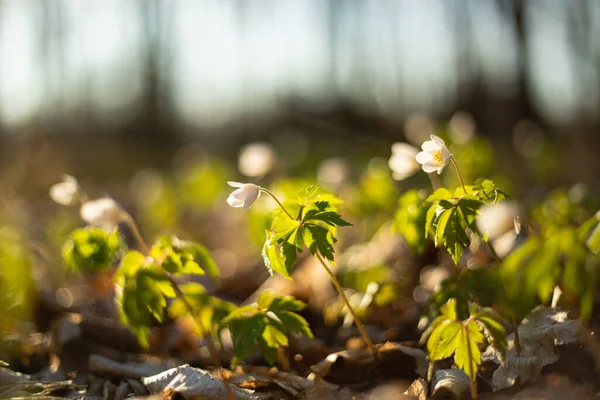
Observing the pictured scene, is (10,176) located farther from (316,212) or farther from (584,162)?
(584,162)

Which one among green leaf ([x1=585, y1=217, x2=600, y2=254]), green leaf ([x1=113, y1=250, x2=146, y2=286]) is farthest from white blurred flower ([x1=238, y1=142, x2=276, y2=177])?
green leaf ([x1=585, y1=217, x2=600, y2=254])

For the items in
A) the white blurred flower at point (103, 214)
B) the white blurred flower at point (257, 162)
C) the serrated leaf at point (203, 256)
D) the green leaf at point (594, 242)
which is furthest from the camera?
the white blurred flower at point (257, 162)

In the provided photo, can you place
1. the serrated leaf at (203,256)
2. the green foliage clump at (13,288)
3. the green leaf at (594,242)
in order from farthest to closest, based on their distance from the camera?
the green foliage clump at (13,288)
the serrated leaf at (203,256)
the green leaf at (594,242)

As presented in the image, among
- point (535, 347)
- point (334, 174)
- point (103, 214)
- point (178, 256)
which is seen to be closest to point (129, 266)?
point (178, 256)

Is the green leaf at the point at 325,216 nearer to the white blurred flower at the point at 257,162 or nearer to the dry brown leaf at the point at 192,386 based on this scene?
the dry brown leaf at the point at 192,386

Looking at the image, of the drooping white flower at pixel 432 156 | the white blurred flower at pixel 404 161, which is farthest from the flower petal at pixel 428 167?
the white blurred flower at pixel 404 161

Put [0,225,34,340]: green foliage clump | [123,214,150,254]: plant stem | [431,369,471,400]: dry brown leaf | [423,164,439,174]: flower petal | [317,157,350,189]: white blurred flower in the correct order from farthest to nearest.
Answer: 1. [317,157,350,189]: white blurred flower
2. [0,225,34,340]: green foliage clump
3. [123,214,150,254]: plant stem
4. [423,164,439,174]: flower petal
5. [431,369,471,400]: dry brown leaf

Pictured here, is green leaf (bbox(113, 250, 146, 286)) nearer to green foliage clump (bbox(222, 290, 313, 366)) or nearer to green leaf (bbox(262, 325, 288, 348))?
green foliage clump (bbox(222, 290, 313, 366))
